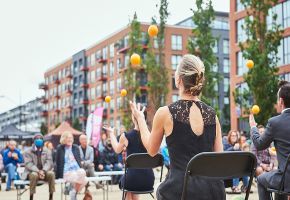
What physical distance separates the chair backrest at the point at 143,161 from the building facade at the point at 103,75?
5396 cm

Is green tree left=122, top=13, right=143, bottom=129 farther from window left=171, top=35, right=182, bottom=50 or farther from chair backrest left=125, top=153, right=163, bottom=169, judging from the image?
chair backrest left=125, top=153, right=163, bottom=169

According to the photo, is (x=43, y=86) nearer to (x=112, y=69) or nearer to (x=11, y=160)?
(x=112, y=69)

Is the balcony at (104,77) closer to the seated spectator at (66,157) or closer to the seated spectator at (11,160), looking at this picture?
the seated spectator at (11,160)

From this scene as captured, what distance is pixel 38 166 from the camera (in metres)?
12.5

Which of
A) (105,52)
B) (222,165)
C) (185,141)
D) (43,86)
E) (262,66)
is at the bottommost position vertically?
(222,165)

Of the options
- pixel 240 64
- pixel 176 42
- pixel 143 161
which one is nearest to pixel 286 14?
pixel 240 64

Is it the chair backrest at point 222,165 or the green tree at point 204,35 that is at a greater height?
the green tree at point 204,35

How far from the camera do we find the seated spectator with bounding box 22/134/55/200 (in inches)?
484

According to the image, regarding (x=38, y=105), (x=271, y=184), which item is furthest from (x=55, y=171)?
(x=38, y=105)

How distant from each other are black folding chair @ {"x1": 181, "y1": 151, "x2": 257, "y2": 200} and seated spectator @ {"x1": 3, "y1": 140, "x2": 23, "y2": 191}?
15847 mm

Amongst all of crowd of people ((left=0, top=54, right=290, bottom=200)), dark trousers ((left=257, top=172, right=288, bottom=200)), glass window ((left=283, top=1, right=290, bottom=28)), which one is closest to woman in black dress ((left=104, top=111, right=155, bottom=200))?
crowd of people ((left=0, top=54, right=290, bottom=200))

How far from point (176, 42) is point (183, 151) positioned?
71.3 metres

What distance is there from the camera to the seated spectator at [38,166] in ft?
40.3

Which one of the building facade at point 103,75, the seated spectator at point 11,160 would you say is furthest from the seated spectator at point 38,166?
the building facade at point 103,75
